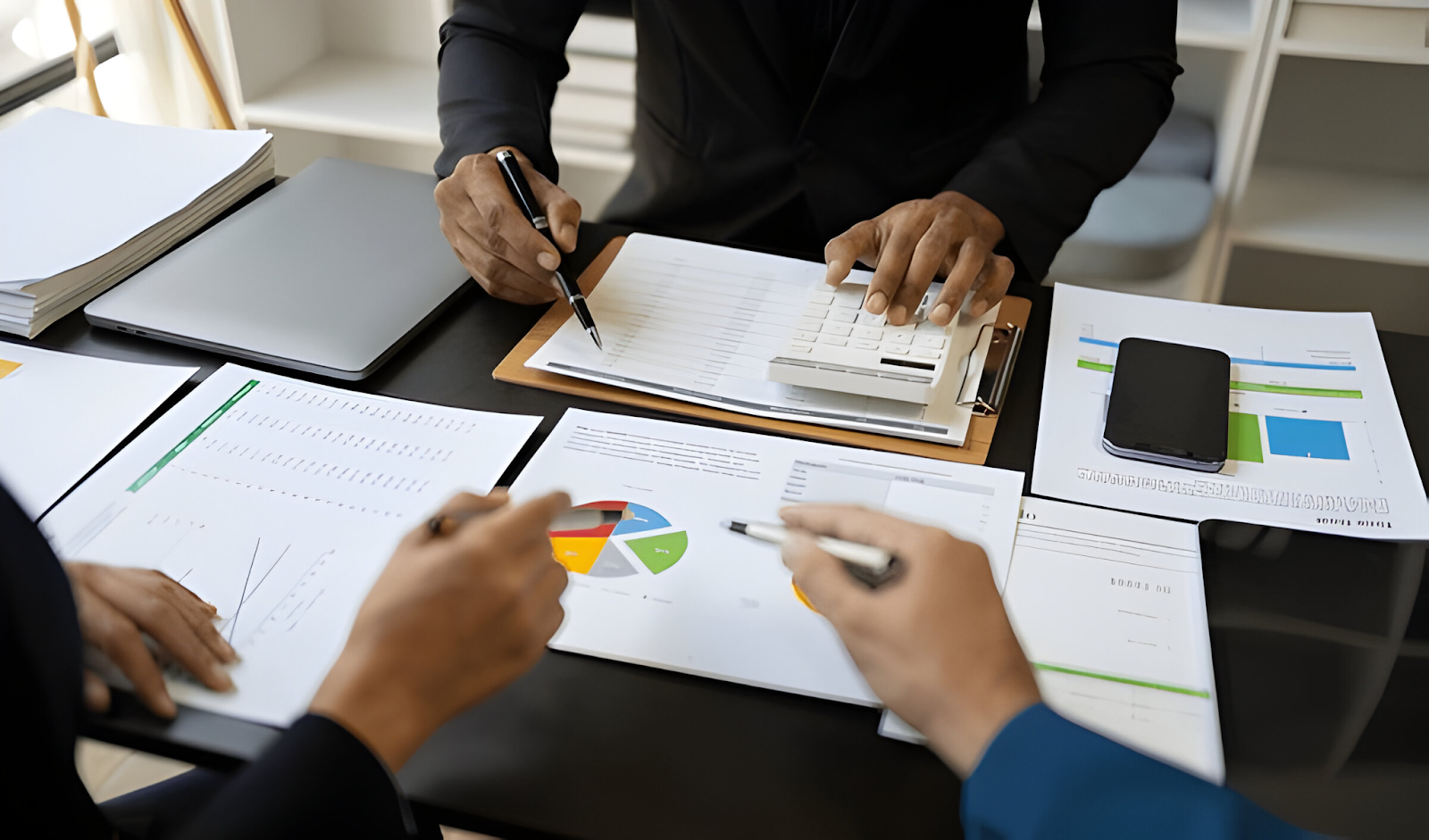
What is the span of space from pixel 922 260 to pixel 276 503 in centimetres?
60

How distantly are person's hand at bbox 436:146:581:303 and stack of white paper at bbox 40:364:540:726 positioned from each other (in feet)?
0.62

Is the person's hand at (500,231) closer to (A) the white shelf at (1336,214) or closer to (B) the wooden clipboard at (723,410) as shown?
(B) the wooden clipboard at (723,410)

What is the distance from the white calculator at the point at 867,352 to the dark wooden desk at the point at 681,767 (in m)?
0.32

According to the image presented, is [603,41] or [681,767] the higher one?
[681,767]

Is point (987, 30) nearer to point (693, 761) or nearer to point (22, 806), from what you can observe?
point (693, 761)

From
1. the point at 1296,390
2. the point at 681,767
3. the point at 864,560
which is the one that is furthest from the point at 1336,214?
the point at 681,767

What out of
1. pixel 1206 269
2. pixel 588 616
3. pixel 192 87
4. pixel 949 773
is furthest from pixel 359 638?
pixel 192 87

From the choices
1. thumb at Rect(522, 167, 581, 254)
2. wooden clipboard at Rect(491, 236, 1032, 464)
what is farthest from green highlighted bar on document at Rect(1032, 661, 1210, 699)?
thumb at Rect(522, 167, 581, 254)

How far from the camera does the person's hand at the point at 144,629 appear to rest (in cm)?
62

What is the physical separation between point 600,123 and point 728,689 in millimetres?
2038

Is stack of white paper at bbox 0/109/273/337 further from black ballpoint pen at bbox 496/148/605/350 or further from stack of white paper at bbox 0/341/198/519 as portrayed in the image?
black ballpoint pen at bbox 496/148/605/350

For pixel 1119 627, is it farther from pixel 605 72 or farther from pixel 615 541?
pixel 605 72

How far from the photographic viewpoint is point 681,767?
60 cm

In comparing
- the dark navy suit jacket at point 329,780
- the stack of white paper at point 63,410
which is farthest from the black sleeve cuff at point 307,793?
the stack of white paper at point 63,410
